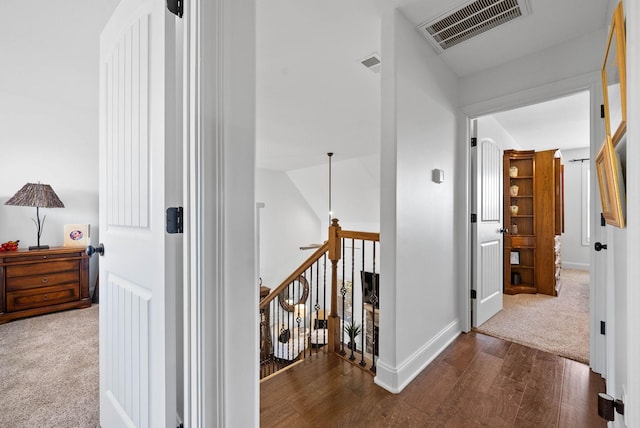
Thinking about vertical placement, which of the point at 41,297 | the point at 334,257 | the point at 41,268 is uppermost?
the point at 334,257

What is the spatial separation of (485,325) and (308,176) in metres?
5.86

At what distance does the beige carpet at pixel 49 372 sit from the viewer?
1.56m

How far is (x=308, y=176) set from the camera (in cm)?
782

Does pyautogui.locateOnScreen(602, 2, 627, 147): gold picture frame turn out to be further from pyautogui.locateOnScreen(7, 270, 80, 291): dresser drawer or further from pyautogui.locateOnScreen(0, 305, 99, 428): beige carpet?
pyautogui.locateOnScreen(7, 270, 80, 291): dresser drawer

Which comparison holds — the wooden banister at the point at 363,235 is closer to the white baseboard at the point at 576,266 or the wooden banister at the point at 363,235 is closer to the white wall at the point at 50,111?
the white wall at the point at 50,111

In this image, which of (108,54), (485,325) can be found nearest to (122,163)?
(108,54)

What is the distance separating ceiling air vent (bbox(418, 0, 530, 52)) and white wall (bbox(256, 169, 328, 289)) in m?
5.87

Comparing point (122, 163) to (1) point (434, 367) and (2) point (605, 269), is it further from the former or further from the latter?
(2) point (605, 269)

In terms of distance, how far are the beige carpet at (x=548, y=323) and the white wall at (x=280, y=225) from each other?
5.92 meters

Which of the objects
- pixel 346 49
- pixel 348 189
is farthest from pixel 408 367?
pixel 348 189

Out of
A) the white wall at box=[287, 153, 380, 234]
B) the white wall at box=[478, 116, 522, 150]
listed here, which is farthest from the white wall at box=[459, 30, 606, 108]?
the white wall at box=[287, 153, 380, 234]

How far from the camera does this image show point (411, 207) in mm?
1911

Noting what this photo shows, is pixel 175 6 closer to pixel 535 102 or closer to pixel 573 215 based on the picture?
pixel 535 102

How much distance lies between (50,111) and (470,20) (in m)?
4.64
